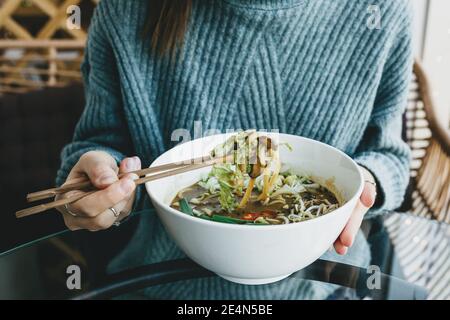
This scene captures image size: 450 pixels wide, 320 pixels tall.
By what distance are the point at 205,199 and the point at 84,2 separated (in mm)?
2107

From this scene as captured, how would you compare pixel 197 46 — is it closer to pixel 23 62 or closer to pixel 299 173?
pixel 299 173

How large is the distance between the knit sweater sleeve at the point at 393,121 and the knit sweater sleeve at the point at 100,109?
40 centimetres

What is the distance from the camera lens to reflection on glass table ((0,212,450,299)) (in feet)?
2.17

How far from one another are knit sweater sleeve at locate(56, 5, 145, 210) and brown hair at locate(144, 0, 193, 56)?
0.08m

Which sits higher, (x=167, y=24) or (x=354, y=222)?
(x=167, y=24)

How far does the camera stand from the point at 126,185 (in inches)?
21.8

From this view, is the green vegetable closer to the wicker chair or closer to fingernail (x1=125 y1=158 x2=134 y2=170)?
fingernail (x1=125 y1=158 x2=134 y2=170)

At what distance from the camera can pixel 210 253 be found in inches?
20.1

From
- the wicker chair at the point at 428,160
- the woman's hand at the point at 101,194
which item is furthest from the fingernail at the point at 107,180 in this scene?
the wicker chair at the point at 428,160

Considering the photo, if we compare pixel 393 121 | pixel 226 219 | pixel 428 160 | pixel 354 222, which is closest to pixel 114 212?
pixel 226 219

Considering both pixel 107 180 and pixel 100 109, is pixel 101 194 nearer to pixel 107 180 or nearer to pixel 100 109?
pixel 107 180

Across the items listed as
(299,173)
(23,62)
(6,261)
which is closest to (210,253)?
(299,173)

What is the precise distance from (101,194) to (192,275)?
0.18m

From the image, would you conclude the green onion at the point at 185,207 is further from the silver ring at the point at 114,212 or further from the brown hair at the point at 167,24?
the brown hair at the point at 167,24
